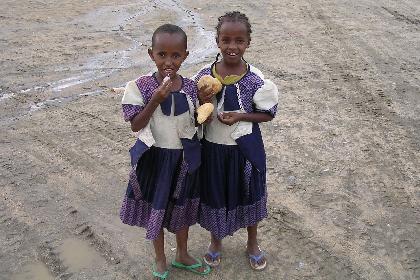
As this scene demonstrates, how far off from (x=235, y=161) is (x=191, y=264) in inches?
31.8

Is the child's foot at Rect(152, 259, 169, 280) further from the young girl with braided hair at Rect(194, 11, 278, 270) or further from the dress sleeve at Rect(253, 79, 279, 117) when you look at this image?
the dress sleeve at Rect(253, 79, 279, 117)

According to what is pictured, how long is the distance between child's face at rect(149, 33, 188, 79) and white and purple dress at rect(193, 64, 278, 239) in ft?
0.87

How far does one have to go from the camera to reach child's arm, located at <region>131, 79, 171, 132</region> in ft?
8.02

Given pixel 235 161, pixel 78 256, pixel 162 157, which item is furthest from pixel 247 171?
pixel 78 256

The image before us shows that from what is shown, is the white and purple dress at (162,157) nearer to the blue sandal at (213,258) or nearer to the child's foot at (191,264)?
the child's foot at (191,264)

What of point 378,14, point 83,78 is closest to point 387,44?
point 378,14

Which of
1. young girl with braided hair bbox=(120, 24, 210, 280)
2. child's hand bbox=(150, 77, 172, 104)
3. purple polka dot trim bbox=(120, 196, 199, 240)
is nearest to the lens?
child's hand bbox=(150, 77, 172, 104)

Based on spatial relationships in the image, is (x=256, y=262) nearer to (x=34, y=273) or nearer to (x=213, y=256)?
(x=213, y=256)

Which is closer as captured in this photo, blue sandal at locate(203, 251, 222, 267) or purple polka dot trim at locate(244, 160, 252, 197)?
purple polka dot trim at locate(244, 160, 252, 197)

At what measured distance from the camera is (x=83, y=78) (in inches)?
247

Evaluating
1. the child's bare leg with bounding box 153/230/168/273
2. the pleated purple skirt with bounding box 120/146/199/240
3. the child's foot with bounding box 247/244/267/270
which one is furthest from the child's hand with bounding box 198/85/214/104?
the child's foot with bounding box 247/244/267/270

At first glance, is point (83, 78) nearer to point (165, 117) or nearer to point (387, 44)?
point (165, 117)

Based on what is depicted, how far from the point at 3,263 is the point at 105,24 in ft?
19.4

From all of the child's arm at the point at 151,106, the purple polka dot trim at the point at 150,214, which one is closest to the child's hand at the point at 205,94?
the child's arm at the point at 151,106
